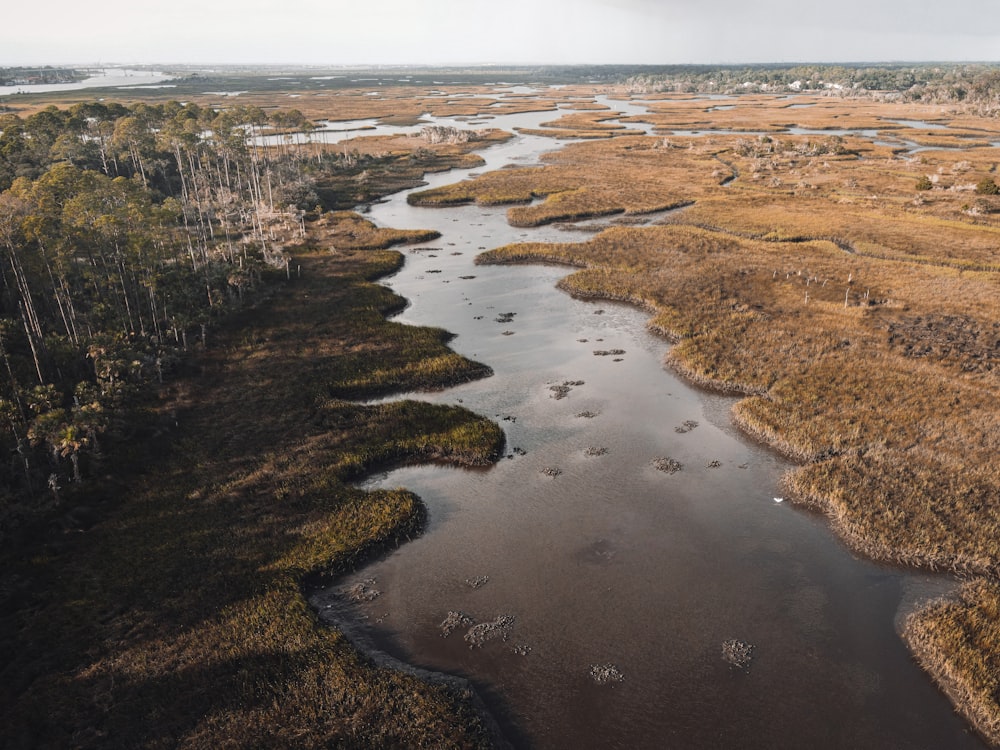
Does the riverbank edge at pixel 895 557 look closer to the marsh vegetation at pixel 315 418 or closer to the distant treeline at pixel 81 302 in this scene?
the marsh vegetation at pixel 315 418

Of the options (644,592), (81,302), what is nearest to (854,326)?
(644,592)

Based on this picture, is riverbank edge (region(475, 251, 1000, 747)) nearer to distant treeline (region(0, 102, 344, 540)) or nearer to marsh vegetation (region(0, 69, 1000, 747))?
marsh vegetation (region(0, 69, 1000, 747))

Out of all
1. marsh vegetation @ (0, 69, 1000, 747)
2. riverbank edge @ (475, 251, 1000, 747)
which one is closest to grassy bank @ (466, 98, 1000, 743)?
riverbank edge @ (475, 251, 1000, 747)

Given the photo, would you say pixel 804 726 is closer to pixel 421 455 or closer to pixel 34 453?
pixel 421 455

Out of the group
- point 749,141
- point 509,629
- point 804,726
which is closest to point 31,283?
point 509,629

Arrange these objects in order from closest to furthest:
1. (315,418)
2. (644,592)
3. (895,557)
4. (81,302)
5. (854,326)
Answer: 1. (644,592)
2. (895,557)
3. (315,418)
4. (81,302)
5. (854,326)

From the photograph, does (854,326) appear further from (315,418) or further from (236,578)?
(236,578)

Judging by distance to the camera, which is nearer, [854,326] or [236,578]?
[236,578]

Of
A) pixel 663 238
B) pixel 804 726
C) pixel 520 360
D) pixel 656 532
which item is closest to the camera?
pixel 804 726
